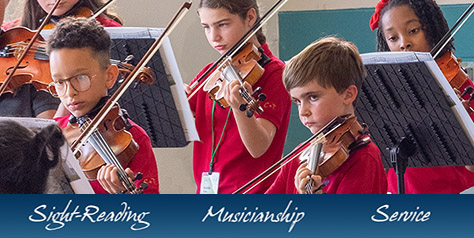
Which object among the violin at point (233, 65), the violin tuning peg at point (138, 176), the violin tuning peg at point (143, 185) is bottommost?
the violin tuning peg at point (143, 185)

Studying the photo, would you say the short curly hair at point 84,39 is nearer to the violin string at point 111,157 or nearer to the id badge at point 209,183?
the violin string at point 111,157

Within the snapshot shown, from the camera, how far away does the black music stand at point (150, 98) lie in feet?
4.94

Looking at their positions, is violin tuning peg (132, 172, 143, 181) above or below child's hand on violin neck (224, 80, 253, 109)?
below

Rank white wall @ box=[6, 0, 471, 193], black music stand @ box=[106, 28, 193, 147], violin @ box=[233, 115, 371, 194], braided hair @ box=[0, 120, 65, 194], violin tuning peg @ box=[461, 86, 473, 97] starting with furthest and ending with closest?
white wall @ box=[6, 0, 471, 193]
violin tuning peg @ box=[461, 86, 473, 97]
black music stand @ box=[106, 28, 193, 147]
violin @ box=[233, 115, 371, 194]
braided hair @ box=[0, 120, 65, 194]

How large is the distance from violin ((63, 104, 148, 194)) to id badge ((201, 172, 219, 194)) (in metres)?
0.26

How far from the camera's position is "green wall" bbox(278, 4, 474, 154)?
7.62 ft

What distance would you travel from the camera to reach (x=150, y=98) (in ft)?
5.01

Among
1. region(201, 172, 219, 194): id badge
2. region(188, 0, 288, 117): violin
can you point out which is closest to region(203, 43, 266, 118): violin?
region(188, 0, 288, 117): violin

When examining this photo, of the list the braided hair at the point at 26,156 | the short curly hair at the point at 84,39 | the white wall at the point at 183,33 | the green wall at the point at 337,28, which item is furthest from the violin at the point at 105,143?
the green wall at the point at 337,28

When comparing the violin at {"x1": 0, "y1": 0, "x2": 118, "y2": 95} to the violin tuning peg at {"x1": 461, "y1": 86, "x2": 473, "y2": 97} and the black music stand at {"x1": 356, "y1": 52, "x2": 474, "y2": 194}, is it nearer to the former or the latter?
the black music stand at {"x1": 356, "y1": 52, "x2": 474, "y2": 194}

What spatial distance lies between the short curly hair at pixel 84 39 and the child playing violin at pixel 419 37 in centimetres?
61

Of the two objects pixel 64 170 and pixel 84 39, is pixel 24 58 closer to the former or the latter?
pixel 84 39

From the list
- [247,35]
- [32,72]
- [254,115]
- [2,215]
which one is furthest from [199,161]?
[2,215]

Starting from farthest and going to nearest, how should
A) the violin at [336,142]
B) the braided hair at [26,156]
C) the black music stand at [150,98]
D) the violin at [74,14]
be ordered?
the violin at [74,14]
the black music stand at [150,98]
the violin at [336,142]
the braided hair at [26,156]
